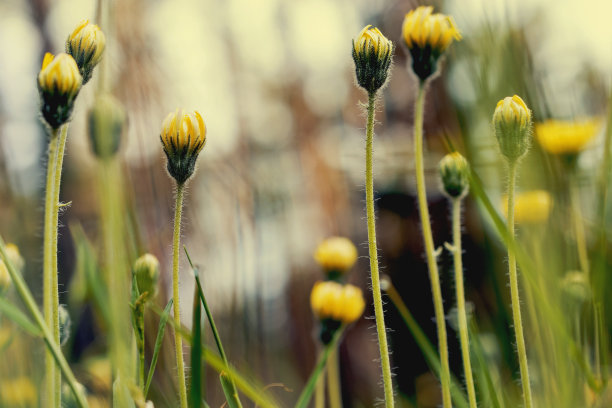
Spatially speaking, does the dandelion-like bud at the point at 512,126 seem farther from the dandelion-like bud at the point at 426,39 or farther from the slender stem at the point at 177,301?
the slender stem at the point at 177,301

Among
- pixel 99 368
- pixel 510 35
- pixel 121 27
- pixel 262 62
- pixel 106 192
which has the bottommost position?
pixel 99 368

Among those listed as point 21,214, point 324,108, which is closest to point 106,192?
point 21,214

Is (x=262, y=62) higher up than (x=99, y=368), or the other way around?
(x=262, y=62)

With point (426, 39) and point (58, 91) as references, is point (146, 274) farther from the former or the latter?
point (426, 39)

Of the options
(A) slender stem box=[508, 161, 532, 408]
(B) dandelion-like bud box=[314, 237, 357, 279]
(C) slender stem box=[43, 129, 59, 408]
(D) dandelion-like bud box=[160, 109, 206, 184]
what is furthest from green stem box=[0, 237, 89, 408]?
(B) dandelion-like bud box=[314, 237, 357, 279]

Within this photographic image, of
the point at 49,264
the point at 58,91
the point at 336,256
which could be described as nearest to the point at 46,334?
the point at 49,264

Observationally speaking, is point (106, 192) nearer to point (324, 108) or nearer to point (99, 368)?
point (99, 368)

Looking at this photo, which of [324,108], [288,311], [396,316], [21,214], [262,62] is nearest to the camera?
[21,214]
